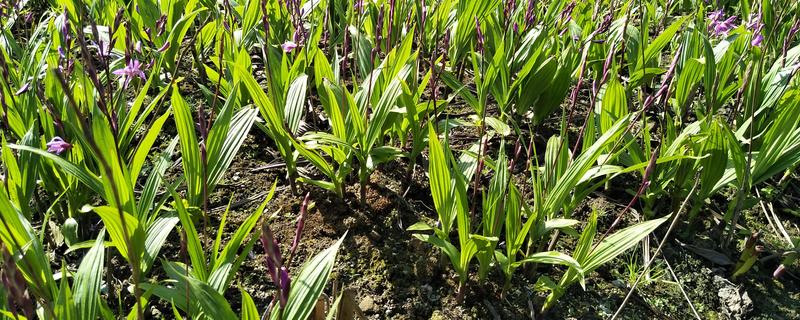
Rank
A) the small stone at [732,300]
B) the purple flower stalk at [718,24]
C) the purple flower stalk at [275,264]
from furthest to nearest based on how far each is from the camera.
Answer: the purple flower stalk at [718,24] < the small stone at [732,300] < the purple flower stalk at [275,264]

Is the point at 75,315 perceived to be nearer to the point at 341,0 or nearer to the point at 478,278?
the point at 478,278

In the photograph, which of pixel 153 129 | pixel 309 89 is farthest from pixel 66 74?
pixel 309 89

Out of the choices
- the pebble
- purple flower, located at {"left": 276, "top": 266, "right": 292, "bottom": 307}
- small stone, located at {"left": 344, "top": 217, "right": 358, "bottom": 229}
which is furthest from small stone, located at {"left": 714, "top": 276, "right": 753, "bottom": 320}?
purple flower, located at {"left": 276, "top": 266, "right": 292, "bottom": 307}

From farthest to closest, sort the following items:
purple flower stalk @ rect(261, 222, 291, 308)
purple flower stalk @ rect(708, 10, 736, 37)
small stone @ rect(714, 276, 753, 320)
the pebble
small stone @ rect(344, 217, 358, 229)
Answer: purple flower stalk @ rect(708, 10, 736, 37) → small stone @ rect(344, 217, 358, 229) → small stone @ rect(714, 276, 753, 320) → the pebble → purple flower stalk @ rect(261, 222, 291, 308)

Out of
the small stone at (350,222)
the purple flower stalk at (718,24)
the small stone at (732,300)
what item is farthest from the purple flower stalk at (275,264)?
the purple flower stalk at (718,24)

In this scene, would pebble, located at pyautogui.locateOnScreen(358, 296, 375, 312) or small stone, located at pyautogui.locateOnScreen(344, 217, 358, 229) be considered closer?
pebble, located at pyautogui.locateOnScreen(358, 296, 375, 312)

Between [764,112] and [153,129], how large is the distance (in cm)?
249

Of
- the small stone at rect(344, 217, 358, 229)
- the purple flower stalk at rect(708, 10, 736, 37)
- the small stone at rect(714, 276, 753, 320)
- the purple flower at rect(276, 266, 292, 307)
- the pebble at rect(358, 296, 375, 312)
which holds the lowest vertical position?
the small stone at rect(714, 276, 753, 320)

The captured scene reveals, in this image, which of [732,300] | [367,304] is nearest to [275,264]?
[367,304]

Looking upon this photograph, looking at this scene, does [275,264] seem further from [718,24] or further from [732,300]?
[718,24]

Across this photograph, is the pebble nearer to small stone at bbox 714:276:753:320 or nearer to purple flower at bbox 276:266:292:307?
purple flower at bbox 276:266:292:307

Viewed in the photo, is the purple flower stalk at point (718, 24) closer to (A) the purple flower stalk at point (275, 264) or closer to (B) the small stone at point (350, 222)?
(B) the small stone at point (350, 222)

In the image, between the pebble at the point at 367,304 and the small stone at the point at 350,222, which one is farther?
the small stone at the point at 350,222

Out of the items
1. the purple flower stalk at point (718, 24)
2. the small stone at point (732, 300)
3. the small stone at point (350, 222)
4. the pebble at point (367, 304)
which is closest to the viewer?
the pebble at point (367, 304)
